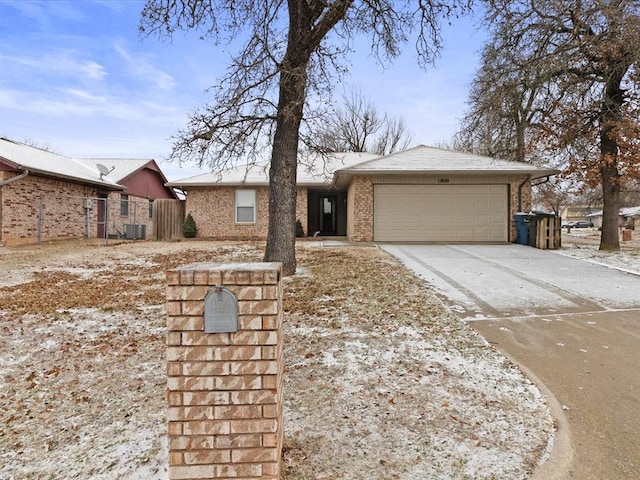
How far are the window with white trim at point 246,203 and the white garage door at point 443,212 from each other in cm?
614

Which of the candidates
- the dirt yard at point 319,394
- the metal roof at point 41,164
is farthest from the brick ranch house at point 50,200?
the dirt yard at point 319,394

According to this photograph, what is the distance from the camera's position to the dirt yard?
6.84ft

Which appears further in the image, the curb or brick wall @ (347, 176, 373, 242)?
brick wall @ (347, 176, 373, 242)

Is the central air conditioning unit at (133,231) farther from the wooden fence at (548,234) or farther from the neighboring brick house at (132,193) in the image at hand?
the wooden fence at (548,234)

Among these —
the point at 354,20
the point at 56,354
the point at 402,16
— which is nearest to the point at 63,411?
the point at 56,354

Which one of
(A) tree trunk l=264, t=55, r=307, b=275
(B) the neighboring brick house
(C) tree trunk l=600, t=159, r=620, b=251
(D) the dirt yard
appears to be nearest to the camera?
(D) the dirt yard

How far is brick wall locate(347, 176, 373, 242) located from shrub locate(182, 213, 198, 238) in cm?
772

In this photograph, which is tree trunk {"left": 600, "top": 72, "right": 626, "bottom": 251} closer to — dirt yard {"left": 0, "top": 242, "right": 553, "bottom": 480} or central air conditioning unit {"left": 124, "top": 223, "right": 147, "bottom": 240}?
dirt yard {"left": 0, "top": 242, "right": 553, "bottom": 480}

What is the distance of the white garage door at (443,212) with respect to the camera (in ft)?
44.5

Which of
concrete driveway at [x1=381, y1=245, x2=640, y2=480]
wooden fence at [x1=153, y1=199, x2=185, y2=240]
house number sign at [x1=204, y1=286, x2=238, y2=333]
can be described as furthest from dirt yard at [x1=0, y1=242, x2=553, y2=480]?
wooden fence at [x1=153, y1=199, x2=185, y2=240]

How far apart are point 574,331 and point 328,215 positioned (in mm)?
15497

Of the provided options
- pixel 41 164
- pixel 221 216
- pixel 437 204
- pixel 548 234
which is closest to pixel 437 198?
pixel 437 204

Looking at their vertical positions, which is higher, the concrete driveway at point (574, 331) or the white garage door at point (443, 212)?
the white garage door at point (443, 212)

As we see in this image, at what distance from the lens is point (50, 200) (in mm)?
14648
